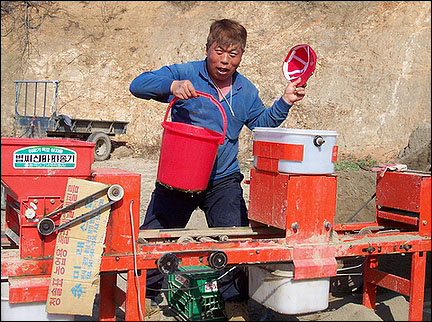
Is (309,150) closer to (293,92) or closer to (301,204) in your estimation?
(301,204)

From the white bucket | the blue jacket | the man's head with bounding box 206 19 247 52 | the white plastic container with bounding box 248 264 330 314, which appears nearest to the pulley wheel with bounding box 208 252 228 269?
the white plastic container with bounding box 248 264 330 314

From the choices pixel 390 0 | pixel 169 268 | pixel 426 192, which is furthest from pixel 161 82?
pixel 390 0

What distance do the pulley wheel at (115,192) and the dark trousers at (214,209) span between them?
1090 mm

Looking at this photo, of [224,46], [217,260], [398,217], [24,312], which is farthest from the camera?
[398,217]

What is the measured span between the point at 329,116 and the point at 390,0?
4546mm

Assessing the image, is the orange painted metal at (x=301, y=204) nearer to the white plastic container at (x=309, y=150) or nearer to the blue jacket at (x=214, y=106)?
the white plastic container at (x=309, y=150)

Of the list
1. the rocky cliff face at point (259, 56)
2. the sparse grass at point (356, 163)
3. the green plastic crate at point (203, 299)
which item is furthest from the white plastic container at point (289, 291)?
the rocky cliff face at point (259, 56)

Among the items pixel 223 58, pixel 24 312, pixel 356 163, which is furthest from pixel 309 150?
pixel 356 163

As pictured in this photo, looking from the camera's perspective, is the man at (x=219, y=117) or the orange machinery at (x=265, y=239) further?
the man at (x=219, y=117)

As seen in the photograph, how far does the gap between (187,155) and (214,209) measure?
73 centimetres

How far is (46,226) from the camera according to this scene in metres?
3.04

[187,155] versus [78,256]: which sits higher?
[187,155]

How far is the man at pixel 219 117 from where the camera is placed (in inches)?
163

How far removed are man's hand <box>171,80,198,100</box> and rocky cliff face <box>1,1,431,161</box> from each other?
11208 millimetres
